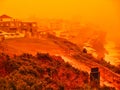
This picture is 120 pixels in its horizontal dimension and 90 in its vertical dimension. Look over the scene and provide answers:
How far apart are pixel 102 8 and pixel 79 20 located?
5.20m

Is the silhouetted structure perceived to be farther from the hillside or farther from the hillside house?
the hillside house

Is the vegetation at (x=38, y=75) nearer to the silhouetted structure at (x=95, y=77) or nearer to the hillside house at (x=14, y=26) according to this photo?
the silhouetted structure at (x=95, y=77)

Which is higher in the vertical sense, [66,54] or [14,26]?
[14,26]

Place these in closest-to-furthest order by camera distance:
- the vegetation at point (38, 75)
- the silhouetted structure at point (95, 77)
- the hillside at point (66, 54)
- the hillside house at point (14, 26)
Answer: the vegetation at point (38, 75)
the silhouetted structure at point (95, 77)
the hillside at point (66, 54)
the hillside house at point (14, 26)

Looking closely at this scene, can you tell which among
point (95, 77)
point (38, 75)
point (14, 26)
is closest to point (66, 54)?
point (95, 77)

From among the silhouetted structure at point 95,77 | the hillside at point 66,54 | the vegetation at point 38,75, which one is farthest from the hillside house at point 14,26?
the silhouetted structure at point 95,77

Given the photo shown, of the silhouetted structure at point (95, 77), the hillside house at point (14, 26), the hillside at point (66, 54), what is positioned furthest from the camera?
the hillside house at point (14, 26)

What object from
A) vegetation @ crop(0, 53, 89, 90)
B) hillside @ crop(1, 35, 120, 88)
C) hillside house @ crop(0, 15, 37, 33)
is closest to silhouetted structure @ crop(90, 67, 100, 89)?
vegetation @ crop(0, 53, 89, 90)

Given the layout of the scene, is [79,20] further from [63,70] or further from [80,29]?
[63,70]

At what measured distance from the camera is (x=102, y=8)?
2152 inches

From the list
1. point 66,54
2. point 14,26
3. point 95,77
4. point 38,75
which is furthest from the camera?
point 14,26

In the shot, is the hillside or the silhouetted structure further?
the hillside

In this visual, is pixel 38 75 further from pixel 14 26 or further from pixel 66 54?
pixel 14 26

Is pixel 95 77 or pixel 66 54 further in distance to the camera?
pixel 66 54
